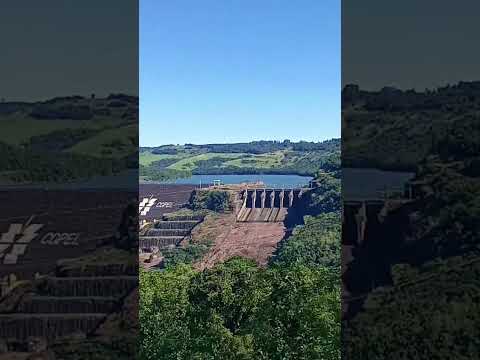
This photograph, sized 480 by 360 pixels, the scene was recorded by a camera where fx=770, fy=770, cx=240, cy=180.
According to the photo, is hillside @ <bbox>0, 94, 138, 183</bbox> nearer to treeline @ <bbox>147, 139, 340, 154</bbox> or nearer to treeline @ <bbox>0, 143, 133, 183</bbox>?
treeline @ <bbox>0, 143, 133, 183</bbox>

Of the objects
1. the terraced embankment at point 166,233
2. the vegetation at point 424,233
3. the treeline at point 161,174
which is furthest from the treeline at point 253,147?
the vegetation at point 424,233

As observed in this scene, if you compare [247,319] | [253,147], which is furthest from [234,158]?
[247,319]

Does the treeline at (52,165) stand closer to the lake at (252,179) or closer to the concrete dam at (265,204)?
the concrete dam at (265,204)

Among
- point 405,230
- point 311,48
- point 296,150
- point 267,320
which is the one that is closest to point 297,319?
point 267,320

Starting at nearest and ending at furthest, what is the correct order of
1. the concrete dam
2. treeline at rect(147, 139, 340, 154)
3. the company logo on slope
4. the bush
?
the company logo on slope
the concrete dam
the bush
treeline at rect(147, 139, 340, 154)

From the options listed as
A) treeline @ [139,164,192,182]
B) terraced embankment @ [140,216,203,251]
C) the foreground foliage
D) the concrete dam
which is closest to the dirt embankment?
the concrete dam

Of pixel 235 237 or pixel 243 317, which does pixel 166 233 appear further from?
pixel 243 317
